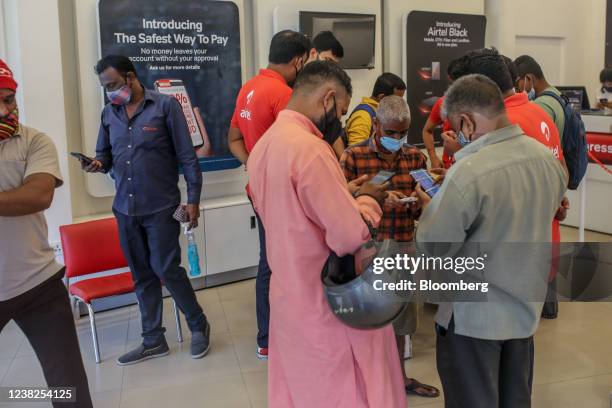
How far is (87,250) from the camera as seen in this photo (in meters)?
4.03

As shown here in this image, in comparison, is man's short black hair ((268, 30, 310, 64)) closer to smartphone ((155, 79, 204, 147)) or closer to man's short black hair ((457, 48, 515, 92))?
man's short black hair ((457, 48, 515, 92))

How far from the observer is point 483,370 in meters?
2.09

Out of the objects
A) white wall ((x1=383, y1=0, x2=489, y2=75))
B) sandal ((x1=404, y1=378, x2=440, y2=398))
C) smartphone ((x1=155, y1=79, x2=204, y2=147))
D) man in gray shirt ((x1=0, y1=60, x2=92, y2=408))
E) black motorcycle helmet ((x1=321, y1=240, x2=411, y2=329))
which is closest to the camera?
black motorcycle helmet ((x1=321, y1=240, x2=411, y2=329))

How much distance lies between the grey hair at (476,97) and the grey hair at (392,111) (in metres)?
0.91

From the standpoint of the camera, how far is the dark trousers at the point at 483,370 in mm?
2093

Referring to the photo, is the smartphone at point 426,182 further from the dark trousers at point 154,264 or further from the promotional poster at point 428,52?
the promotional poster at point 428,52

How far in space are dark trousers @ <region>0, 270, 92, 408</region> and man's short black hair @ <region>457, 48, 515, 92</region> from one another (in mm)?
1922

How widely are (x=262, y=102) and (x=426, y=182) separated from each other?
130cm

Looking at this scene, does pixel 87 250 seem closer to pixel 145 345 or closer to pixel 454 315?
pixel 145 345

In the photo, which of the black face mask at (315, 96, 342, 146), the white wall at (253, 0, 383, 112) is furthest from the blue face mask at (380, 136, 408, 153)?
the white wall at (253, 0, 383, 112)

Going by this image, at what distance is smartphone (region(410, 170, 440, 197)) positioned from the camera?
2469 millimetres

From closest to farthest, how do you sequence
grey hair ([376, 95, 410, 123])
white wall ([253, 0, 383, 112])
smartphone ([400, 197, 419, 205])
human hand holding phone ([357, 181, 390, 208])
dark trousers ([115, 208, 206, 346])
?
human hand holding phone ([357, 181, 390, 208]), smartphone ([400, 197, 419, 205]), grey hair ([376, 95, 410, 123]), dark trousers ([115, 208, 206, 346]), white wall ([253, 0, 383, 112])

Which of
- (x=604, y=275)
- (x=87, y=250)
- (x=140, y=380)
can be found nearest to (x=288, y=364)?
(x=140, y=380)

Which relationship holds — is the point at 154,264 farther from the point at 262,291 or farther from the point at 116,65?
the point at 116,65
